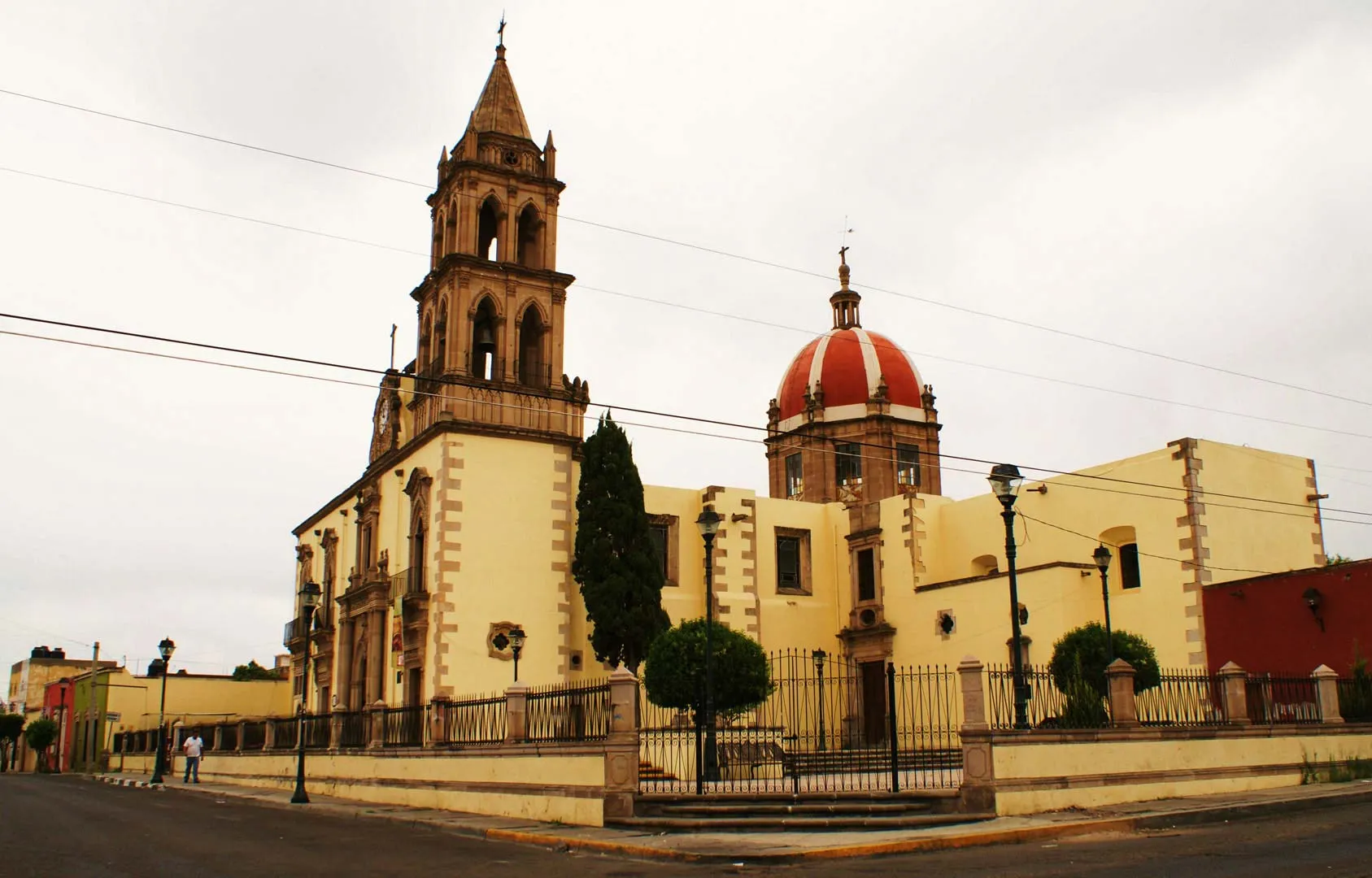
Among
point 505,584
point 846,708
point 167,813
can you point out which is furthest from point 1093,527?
point 167,813

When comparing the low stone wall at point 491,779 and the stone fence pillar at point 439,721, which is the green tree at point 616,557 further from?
the low stone wall at point 491,779

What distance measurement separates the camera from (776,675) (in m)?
33.8

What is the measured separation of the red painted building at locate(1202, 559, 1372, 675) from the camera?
23844 mm

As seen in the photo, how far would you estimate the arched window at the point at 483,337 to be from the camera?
1262 inches

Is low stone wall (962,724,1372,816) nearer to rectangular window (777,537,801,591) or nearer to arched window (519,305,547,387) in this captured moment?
rectangular window (777,537,801,591)

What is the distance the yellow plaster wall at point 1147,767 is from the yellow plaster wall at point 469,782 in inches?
223


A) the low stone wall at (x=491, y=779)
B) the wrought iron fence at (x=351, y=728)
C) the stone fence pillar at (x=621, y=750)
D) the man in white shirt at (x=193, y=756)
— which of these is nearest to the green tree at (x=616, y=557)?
the wrought iron fence at (x=351, y=728)

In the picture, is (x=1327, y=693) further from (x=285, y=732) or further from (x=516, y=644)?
(x=285, y=732)

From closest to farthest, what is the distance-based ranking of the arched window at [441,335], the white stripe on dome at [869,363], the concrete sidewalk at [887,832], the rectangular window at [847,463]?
the concrete sidewalk at [887,832]
the arched window at [441,335]
the rectangular window at [847,463]
the white stripe on dome at [869,363]

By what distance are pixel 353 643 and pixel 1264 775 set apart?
79.6ft

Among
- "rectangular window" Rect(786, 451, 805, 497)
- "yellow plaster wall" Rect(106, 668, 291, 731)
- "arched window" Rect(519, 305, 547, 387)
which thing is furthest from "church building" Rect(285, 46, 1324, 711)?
"yellow plaster wall" Rect(106, 668, 291, 731)

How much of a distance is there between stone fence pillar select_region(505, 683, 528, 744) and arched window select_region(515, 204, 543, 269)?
52.2 ft

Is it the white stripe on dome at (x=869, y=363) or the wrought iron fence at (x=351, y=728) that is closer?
the wrought iron fence at (x=351, y=728)

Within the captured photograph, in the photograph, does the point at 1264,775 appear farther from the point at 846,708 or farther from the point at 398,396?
the point at 398,396
